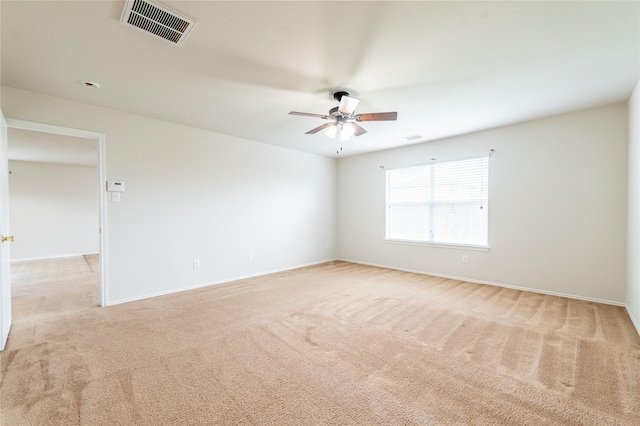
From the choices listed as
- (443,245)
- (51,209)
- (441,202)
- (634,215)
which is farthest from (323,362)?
(51,209)

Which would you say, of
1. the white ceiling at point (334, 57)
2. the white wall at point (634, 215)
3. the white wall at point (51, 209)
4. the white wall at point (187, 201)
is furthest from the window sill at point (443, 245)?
the white wall at point (51, 209)

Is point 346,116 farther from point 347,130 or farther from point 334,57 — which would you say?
point 334,57

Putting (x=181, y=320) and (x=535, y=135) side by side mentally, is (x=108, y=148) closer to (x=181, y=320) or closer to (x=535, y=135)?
(x=181, y=320)

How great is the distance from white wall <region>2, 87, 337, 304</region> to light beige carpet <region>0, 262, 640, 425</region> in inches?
25.3

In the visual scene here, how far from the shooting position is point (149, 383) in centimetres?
188

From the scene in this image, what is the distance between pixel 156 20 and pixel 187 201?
2763 millimetres

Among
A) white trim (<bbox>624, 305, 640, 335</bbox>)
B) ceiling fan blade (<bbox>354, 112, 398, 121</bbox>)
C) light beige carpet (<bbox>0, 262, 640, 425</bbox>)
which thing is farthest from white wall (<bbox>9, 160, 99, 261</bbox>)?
white trim (<bbox>624, 305, 640, 335</bbox>)

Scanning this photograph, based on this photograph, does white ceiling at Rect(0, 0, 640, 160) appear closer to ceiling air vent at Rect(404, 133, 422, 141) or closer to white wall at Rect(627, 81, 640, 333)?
white wall at Rect(627, 81, 640, 333)

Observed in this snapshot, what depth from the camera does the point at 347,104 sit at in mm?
2686

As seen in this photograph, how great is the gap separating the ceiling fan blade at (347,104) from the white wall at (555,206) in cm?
281

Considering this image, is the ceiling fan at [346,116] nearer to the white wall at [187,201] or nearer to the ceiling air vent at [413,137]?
the ceiling air vent at [413,137]

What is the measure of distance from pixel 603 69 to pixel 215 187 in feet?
16.2

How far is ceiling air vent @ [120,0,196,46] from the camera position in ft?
5.72

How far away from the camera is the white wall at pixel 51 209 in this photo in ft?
22.3
